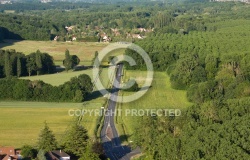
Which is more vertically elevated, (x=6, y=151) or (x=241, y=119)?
(x=241, y=119)

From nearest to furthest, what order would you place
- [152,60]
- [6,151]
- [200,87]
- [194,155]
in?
1. [194,155]
2. [6,151]
3. [200,87]
4. [152,60]

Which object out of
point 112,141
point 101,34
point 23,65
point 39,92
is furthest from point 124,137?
point 101,34

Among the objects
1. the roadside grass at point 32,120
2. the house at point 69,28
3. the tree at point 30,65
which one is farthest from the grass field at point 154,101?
the house at point 69,28

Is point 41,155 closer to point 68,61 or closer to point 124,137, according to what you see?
point 124,137

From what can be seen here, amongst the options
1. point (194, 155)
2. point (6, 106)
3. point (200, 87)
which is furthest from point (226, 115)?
Result: point (6, 106)

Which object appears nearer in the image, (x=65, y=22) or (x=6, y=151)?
(x=6, y=151)

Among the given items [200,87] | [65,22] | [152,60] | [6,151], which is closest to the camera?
[6,151]

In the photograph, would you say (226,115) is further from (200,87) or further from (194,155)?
(200,87)
